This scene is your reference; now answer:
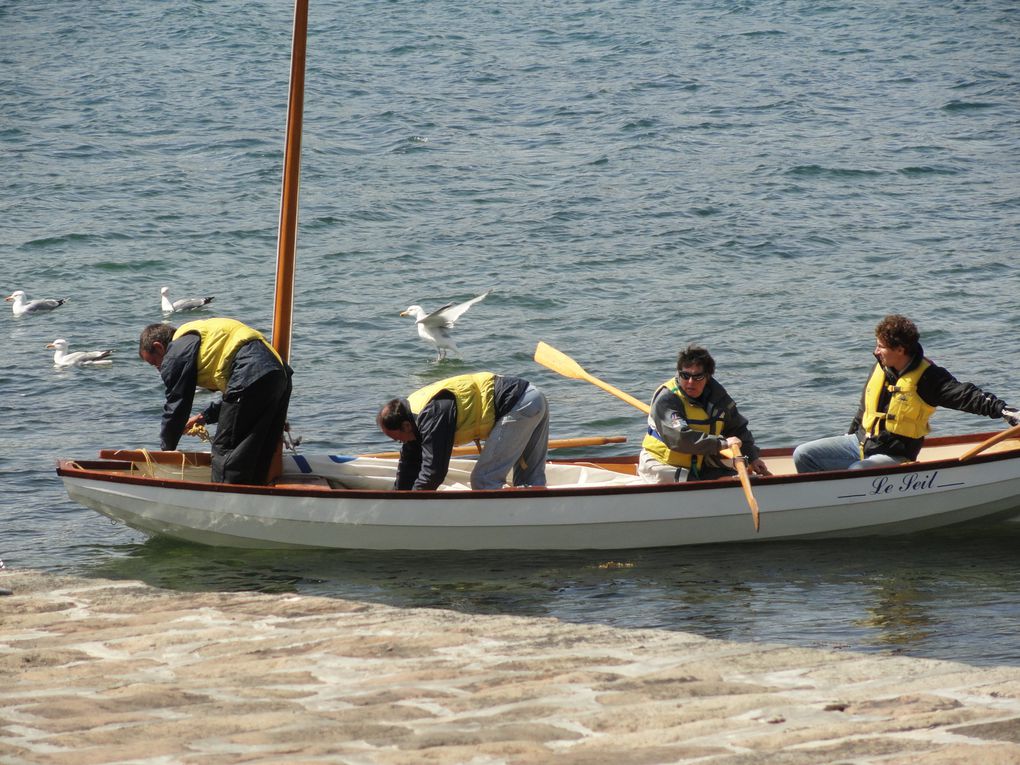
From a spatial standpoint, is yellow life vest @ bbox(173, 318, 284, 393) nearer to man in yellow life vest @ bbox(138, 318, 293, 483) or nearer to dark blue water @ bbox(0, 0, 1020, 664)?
man in yellow life vest @ bbox(138, 318, 293, 483)

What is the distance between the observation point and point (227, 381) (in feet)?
30.0

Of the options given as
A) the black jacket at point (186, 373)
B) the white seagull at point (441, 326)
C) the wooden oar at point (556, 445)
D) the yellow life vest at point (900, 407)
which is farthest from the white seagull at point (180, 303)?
the yellow life vest at point (900, 407)

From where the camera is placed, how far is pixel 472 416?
8969 mm

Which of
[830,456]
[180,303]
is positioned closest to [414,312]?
[180,303]

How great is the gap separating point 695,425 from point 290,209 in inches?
123

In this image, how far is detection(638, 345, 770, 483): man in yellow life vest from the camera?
Result: 29.1 ft

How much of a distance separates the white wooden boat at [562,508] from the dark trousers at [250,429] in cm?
18

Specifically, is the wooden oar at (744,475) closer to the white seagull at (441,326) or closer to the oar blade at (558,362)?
the oar blade at (558,362)

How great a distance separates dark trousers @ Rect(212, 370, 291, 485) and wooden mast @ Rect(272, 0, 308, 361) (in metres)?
0.65

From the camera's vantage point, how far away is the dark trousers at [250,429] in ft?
29.8

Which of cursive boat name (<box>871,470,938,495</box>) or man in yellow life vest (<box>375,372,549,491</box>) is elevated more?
man in yellow life vest (<box>375,372,549,491</box>)

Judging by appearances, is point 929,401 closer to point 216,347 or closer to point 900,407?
point 900,407

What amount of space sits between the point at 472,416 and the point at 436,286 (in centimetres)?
1113

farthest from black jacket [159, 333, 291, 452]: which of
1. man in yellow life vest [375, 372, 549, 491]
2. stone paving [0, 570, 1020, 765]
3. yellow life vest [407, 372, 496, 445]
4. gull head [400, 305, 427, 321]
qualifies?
gull head [400, 305, 427, 321]
